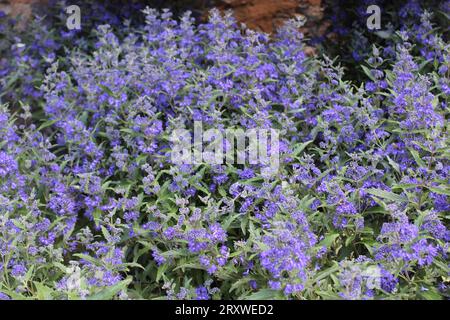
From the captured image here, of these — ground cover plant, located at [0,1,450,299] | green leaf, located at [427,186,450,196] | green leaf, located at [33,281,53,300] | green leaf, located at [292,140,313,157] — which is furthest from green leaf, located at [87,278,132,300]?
green leaf, located at [427,186,450,196]

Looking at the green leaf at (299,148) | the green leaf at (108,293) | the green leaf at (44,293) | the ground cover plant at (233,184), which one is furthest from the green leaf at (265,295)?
the green leaf at (299,148)

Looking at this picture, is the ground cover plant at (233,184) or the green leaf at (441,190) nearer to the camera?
the ground cover plant at (233,184)

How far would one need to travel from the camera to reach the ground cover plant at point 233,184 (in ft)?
13.3

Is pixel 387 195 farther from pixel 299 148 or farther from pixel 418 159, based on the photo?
pixel 299 148

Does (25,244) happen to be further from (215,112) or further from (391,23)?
(391,23)

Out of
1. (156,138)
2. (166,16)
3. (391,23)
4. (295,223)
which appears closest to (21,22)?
(166,16)

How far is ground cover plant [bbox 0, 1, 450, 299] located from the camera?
13.3 feet

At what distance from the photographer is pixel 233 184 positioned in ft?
15.2

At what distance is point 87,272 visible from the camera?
4.21 m

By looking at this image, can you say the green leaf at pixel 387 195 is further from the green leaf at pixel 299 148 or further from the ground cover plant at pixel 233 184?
the green leaf at pixel 299 148

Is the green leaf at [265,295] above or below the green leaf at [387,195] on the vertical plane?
below

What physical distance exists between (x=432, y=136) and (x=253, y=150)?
1211mm

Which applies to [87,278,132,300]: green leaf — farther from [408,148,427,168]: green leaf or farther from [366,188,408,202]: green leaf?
[408,148,427,168]: green leaf

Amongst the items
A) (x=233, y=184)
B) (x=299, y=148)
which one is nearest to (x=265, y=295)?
(x=233, y=184)
